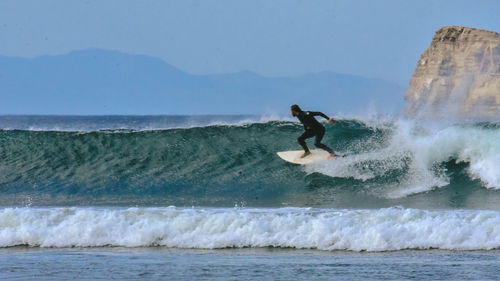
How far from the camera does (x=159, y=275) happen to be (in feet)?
19.7

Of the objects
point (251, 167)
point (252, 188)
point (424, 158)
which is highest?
point (424, 158)

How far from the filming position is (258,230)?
7.84m

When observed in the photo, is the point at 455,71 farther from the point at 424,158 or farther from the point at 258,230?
the point at 258,230

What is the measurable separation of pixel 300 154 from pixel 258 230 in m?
5.33

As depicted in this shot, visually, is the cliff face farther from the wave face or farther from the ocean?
the ocean

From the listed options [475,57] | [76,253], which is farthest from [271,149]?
[475,57]

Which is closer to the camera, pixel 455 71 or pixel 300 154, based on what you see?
pixel 300 154

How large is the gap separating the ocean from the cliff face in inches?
2531

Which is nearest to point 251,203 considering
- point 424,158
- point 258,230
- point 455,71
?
point 258,230

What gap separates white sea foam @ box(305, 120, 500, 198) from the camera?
11938mm

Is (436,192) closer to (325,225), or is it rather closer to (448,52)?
(325,225)

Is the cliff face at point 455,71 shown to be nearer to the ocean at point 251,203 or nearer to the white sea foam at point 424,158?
the white sea foam at point 424,158

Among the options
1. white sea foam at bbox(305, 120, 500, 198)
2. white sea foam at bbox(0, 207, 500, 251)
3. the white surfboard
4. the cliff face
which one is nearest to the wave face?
white sea foam at bbox(305, 120, 500, 198)

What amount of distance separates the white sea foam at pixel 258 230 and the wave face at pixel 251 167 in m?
2.21
